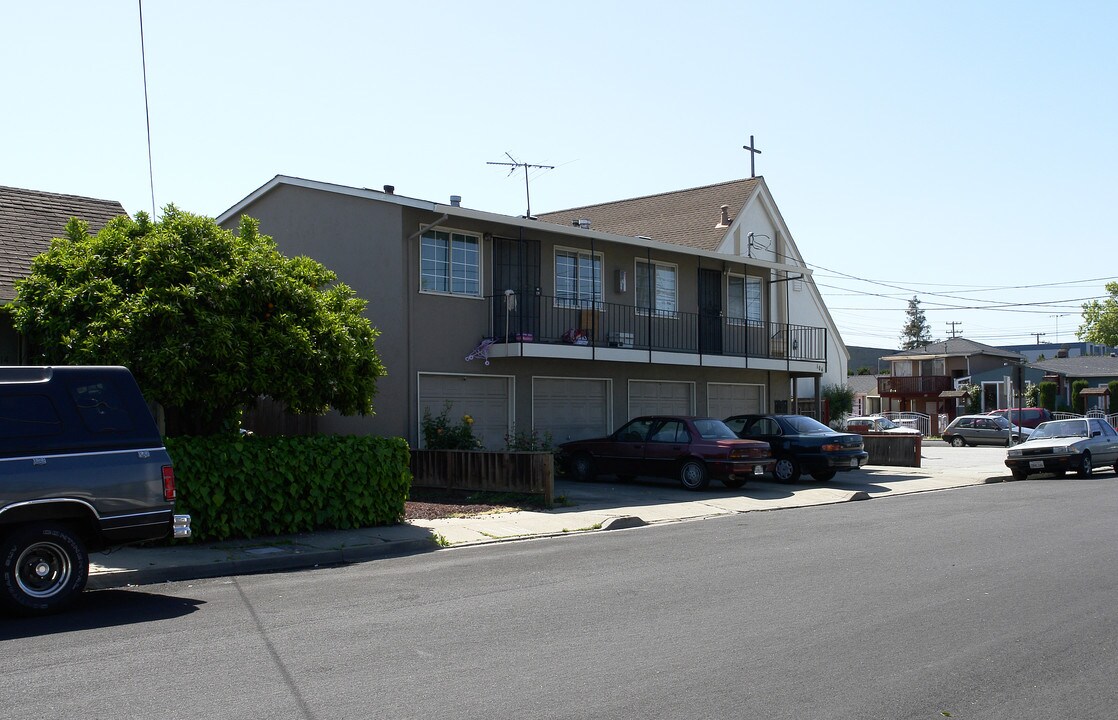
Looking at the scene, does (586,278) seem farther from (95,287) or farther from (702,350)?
(95,287)

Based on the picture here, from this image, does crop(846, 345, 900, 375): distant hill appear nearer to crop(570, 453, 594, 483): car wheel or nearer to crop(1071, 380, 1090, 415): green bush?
crop(1071, 380, 1090, 415): green bush

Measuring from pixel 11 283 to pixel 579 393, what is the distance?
12.7 m

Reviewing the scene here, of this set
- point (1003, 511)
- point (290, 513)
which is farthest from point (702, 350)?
point (290, 513)

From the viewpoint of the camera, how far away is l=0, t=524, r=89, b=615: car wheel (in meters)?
8.41

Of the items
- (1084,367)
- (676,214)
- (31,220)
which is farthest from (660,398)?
(1084,367)

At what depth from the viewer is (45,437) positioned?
8.82 m

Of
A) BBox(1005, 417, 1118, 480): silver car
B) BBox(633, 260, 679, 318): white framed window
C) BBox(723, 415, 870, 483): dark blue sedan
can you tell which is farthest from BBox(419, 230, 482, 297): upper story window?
BBox(1005, 417, 1118, 480): silver car

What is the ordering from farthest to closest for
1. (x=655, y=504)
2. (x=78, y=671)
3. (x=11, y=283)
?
1. (x=655, y=504)
2. (x=11, y=283)
3. (x=78, y=671)

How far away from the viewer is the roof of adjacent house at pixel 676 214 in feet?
100

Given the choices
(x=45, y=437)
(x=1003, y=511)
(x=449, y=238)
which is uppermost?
(x=449, y=238)

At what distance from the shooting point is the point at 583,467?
2136 cm

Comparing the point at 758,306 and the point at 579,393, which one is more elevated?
the point at 758,306

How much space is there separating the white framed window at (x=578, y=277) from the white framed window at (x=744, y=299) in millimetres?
4936

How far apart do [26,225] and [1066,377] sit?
6505 centimetres
